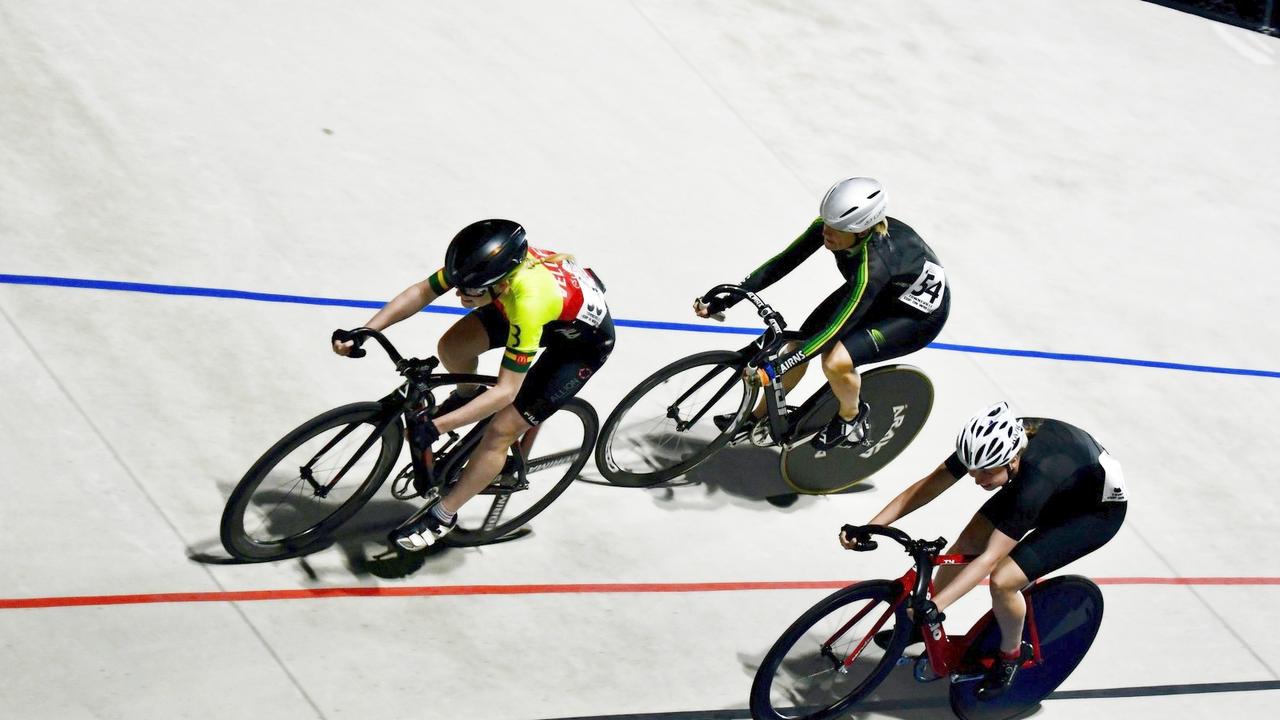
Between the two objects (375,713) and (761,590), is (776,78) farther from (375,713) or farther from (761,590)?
(375,713)

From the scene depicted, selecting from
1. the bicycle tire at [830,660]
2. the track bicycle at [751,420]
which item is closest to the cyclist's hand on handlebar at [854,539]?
the bicycle tire at [830,660]

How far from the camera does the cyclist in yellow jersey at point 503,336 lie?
186 inches

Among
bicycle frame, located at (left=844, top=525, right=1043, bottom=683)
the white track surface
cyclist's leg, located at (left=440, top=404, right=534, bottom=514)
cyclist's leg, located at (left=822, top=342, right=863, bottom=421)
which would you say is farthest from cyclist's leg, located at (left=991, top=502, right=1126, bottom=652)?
cyclist's leg, located at (left=440, top=404, right=534, bottom=514)

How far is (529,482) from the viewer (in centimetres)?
580

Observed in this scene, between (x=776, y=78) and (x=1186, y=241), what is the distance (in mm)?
3211

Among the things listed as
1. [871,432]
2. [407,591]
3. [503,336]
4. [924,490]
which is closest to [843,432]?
[871,432]

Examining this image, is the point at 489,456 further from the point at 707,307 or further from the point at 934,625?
the point at 934,625

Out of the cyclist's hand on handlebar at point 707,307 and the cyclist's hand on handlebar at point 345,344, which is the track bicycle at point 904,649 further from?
the cyclist's hand on handlebar at point 345,344

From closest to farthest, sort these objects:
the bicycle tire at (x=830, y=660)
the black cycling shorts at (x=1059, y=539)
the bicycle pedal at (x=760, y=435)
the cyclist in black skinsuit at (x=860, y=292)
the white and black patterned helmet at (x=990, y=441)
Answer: the white and black patterned helmet at (x=990, y=441)
the bicycle tire at (x=830, y=660)
the black cycling shorts at (x=1059, y=539)
the cyclist in black skinsuit at (x=860, y=292)
the bicycle pedal at (x=760, y=435)

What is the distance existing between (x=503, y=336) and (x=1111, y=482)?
7.80 ft

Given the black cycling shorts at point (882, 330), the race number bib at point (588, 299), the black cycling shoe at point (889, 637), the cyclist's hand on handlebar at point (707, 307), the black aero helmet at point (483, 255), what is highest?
the black aero helmet at point (483, 255)

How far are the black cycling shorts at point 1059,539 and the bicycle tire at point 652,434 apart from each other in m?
1.37

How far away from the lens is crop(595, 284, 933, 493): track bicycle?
5848 millimetres

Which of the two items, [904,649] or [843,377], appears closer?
[904,649]
